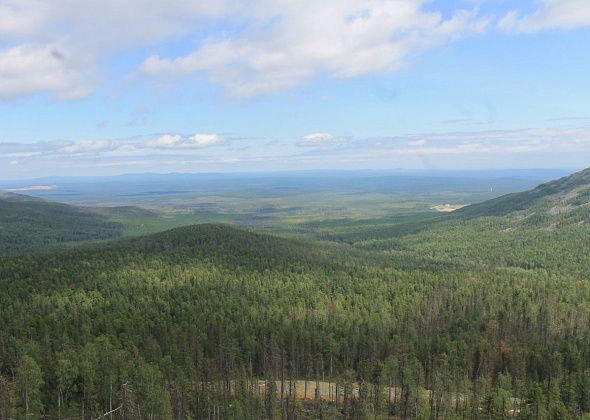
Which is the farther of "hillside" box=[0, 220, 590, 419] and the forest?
"hillside" box=[0, 220, 590, 419]

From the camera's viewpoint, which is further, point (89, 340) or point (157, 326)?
point (157, 326)

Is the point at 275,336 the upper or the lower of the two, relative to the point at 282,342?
upper

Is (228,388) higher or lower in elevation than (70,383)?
lower

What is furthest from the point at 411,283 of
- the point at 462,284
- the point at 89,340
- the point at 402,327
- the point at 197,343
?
the point at 89,340

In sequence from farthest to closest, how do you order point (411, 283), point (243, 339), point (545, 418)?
1. point (411, 283)
2. point (243, 339)
3. point (545, 418)

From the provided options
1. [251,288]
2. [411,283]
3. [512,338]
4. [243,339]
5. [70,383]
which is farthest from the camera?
[411,283]

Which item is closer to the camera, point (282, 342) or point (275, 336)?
point (282, 342)

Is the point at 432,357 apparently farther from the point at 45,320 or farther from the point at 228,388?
the point at 45,320
